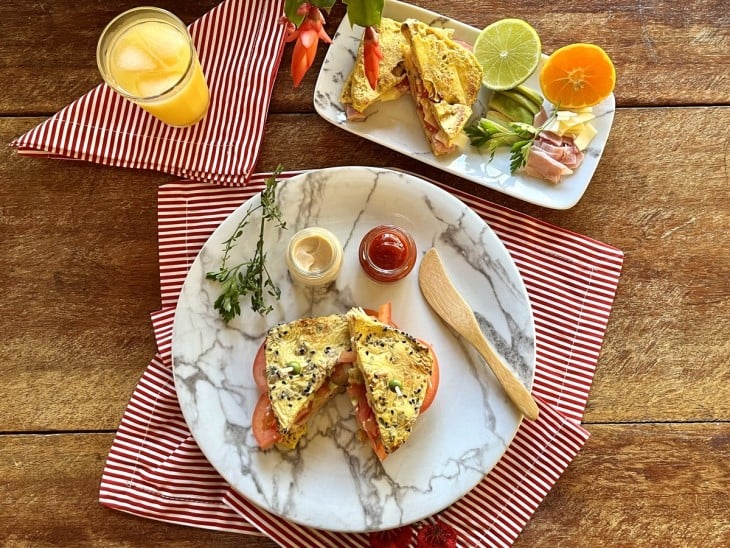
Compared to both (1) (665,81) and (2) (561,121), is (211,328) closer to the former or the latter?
(2) (561,121)

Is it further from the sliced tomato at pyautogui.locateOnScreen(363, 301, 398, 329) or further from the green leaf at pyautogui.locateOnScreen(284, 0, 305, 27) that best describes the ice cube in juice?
the sliced tomato at pyautogui.locateOnScreen(363, 301, 398, 329)

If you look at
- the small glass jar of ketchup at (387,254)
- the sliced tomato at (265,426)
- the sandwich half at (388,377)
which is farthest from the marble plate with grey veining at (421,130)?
the sliced tomato at (265,426)

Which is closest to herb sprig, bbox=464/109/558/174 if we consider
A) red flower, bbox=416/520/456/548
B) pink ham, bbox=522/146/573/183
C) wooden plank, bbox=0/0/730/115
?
pink ham, bbox=522/146/573/183

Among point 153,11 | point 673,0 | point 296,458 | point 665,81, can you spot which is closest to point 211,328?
point 296,458

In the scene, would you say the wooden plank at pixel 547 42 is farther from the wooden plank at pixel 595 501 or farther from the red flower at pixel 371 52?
the wooden plank at pixel 595 501

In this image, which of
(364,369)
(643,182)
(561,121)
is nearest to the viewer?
(364,369)
